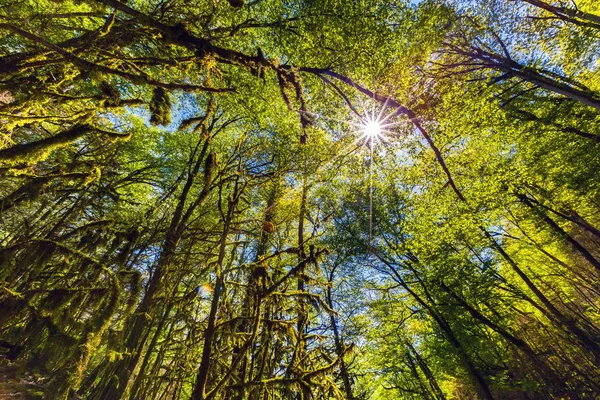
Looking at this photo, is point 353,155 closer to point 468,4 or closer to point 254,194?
point 254,194

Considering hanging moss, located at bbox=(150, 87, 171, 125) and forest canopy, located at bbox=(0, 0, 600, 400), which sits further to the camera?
hanging moss, located at bbox=(150, 87, 171, 125)

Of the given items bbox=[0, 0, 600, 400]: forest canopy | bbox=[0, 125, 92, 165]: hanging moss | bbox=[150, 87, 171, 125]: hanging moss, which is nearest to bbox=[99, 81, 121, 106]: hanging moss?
bbox=[0, 0, 600, 400]: forest canopy

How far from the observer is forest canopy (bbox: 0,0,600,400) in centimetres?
265

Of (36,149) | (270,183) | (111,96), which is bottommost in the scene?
(36,149)

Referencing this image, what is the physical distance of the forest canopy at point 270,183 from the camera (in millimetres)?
2652

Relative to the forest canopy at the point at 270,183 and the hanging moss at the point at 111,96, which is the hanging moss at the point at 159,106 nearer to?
the forest canopy at the point at 270,183

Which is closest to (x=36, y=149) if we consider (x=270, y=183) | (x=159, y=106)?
(x=159, y=106)

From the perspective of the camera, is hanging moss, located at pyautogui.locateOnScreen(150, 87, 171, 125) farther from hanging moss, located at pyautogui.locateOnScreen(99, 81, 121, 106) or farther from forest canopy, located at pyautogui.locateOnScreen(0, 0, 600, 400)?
hanging moss, located at pyautogui.locateOnScreen(99, 81, 121, 106)

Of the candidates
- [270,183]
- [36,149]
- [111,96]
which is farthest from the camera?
[270,183]

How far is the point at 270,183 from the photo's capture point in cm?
456

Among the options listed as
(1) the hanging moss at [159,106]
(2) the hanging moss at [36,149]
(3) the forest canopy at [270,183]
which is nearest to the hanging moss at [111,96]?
(3) the forest canopy at [270,183]

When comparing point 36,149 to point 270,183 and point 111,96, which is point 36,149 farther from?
point 270,183

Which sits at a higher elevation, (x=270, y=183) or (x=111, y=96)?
(x=111, y=96)

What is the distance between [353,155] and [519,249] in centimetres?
1170
